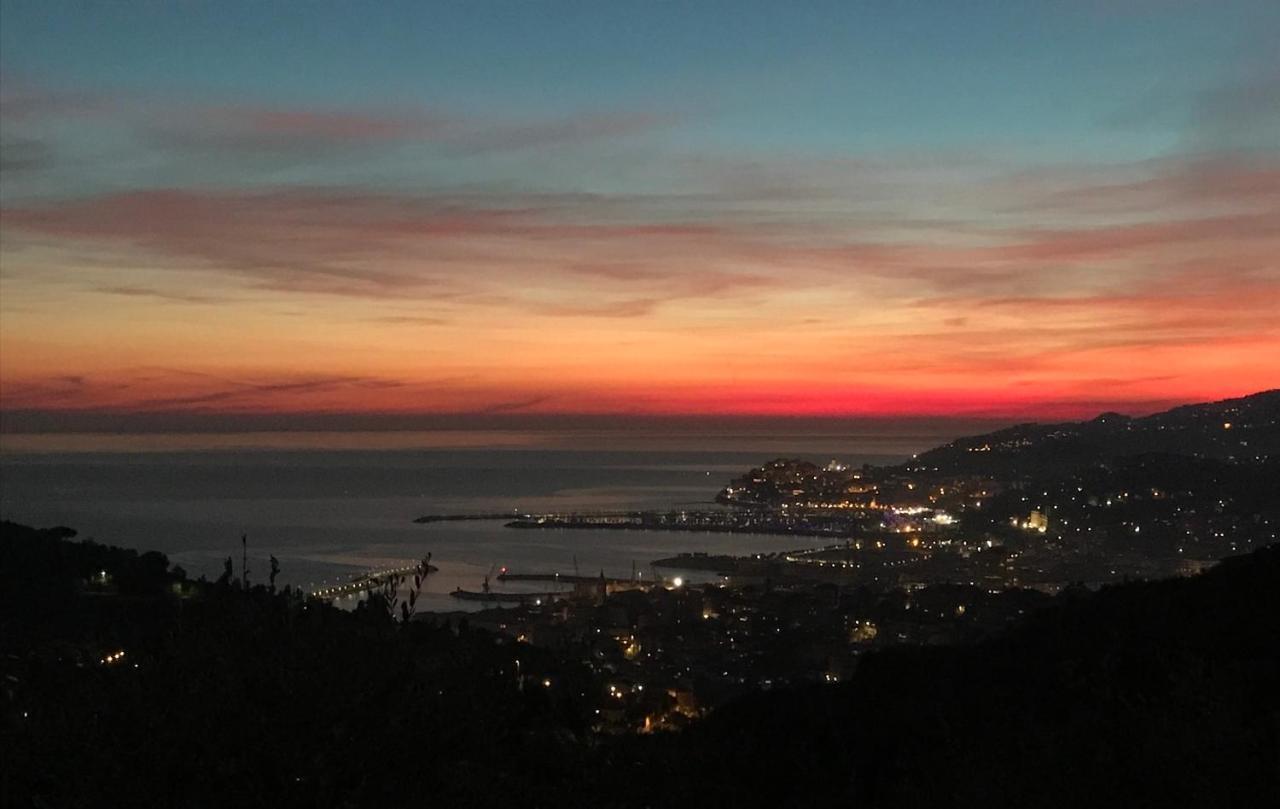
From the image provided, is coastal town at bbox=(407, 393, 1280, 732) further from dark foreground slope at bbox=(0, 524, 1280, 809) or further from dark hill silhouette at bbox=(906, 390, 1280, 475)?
dark foreground slope at bbox=(0, 524, 1280, 809)

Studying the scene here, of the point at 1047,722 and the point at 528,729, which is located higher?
the point at 528,729

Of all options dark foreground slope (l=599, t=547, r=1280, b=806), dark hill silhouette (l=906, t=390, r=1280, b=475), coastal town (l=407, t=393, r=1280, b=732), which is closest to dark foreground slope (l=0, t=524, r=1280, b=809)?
dark foreground slope (l=599, t=547, r=1280, b=806)

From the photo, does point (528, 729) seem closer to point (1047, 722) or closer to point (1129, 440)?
point (1047, 722)

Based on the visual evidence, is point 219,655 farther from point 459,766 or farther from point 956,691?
point 956,691

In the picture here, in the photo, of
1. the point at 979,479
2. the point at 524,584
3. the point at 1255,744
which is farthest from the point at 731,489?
the point at 1255,744

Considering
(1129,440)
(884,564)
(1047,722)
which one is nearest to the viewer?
(1047,722)

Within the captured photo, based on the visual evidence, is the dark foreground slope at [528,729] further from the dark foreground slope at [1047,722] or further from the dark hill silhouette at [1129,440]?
the dark hill silhouette at [1129,440]

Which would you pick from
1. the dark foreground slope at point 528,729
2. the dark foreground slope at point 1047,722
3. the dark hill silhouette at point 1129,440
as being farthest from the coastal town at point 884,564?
the dark foreground slope at point 528,729

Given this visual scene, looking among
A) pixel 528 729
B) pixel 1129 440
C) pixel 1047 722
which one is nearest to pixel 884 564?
pixel 1129 440
